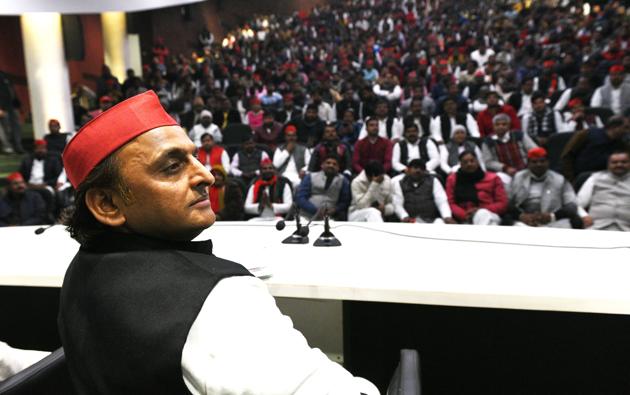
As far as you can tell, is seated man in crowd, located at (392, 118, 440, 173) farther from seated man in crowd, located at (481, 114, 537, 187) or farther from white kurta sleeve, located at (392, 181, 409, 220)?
white kurta sleeve, located at (392, 181, 409, 220)

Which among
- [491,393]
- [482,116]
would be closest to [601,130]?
[482,116]

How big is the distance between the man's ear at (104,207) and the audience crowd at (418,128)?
1.75 metres

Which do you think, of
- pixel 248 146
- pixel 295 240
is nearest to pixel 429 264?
pixel 295 240

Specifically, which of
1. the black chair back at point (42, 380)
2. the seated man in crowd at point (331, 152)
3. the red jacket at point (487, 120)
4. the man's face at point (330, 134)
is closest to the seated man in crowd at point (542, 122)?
the red jacket at point (487, 120)

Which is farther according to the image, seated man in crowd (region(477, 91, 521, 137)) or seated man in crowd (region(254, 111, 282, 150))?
seated man in crowd (region(254, 111, 282, 150))

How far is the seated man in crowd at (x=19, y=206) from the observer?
17.0ft

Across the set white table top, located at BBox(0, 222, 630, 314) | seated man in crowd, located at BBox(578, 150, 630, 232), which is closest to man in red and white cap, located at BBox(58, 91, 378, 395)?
white table top, located at BBox(0, 222, 630, 314)

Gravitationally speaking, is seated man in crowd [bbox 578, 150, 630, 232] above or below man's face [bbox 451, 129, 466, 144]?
below

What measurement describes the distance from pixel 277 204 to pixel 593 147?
270 cm

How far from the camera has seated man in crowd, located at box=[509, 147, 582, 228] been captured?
423 centimetres

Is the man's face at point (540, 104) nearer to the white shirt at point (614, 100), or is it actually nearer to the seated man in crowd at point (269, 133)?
the white shirt at point (614, 100)

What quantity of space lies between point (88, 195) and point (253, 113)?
7.61 m

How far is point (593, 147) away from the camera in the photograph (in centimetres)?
501

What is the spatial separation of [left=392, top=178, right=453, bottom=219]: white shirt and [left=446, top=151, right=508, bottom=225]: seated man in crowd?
0.24ft
